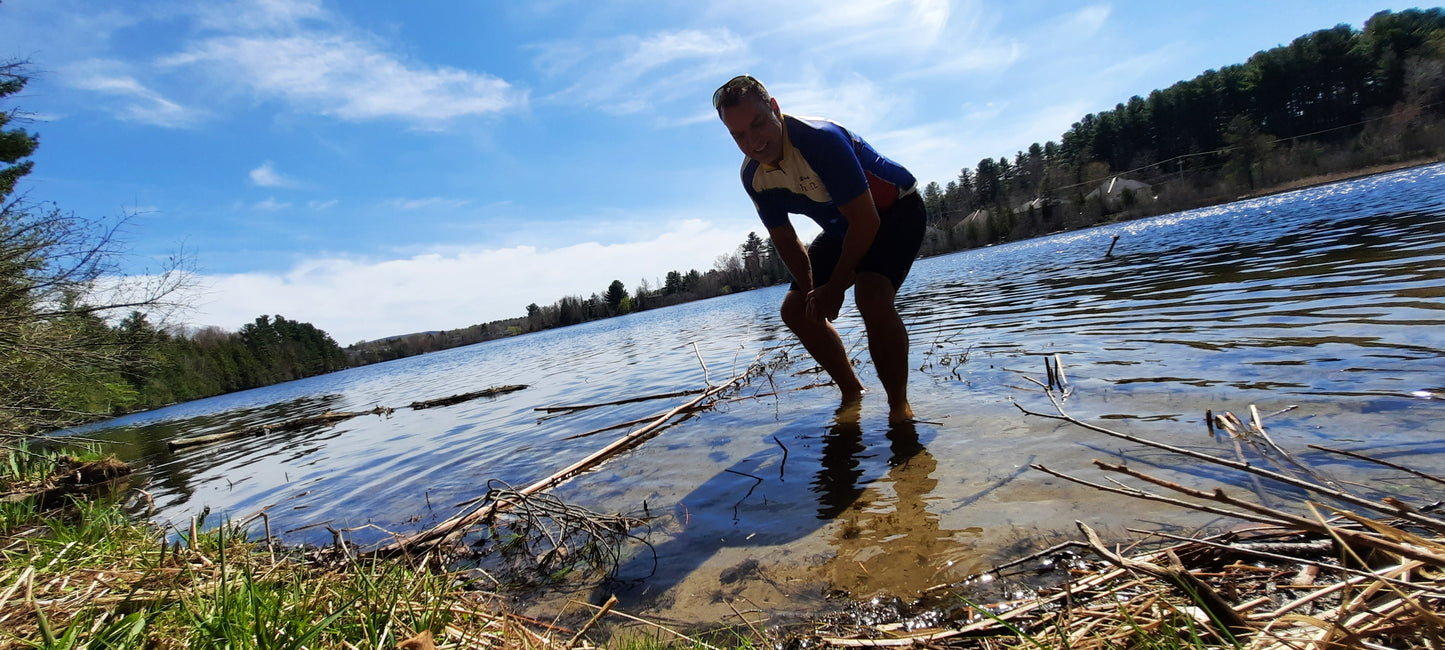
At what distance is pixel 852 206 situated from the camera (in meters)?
3.40

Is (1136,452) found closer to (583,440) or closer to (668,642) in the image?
(668,642)

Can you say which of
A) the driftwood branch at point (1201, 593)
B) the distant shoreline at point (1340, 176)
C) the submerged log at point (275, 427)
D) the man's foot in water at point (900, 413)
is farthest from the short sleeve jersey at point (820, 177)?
the distant shoreline at point (1340, 176)

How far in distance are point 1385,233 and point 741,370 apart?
489 inches

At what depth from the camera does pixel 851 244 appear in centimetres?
350

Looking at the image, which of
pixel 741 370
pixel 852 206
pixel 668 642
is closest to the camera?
pixel 668 642

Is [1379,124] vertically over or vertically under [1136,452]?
over

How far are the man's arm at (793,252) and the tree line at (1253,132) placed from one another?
72.2 m

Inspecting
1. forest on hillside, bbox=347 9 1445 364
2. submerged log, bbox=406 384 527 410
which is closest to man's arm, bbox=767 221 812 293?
submerged log, bbox=406 384 527 410

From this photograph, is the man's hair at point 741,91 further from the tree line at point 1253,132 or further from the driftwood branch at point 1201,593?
the tree line at point 1253,132

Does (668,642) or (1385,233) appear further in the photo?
(1385,233)

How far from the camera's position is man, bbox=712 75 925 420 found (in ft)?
11.2

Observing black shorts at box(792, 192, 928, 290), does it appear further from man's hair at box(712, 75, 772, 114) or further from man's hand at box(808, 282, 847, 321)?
man's hair at box(712, 75, 772, 114)

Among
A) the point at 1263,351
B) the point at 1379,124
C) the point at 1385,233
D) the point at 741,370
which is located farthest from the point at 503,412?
the point at 1379,124

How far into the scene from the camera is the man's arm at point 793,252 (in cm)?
423
